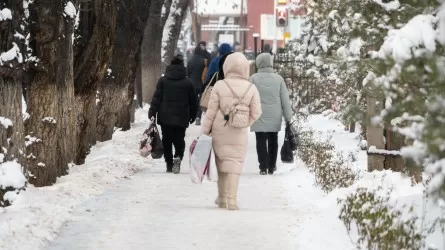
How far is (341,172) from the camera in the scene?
42.1 ft

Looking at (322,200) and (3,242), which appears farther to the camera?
(322,200)

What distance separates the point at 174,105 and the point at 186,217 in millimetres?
4714

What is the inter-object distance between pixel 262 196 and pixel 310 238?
11.2 feet

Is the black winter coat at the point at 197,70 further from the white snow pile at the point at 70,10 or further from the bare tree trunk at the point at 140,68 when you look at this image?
the white snow pile at the point at 70,10

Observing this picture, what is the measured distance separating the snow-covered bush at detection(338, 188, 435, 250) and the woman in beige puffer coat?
2.13 m

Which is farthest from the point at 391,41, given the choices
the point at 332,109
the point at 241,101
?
the point at 332,109

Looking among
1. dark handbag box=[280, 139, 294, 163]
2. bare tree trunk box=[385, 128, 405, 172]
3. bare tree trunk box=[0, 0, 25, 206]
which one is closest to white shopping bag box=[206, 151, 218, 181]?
bare tree trunk box=[0, 0, 25, 206]

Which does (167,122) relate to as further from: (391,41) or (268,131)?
(391,41)

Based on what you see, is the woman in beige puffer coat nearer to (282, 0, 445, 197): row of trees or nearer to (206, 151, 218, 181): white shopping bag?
(206, 151, 218, 181): white shopping bag

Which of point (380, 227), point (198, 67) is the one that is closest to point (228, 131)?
point (380, 227)

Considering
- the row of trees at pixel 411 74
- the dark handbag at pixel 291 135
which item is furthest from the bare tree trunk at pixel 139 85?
the row of trees at pixel 411 74

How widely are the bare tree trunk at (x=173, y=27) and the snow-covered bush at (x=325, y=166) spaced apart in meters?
14.0

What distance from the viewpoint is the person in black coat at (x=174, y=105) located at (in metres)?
14.8

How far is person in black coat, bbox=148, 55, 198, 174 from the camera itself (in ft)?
48.6
